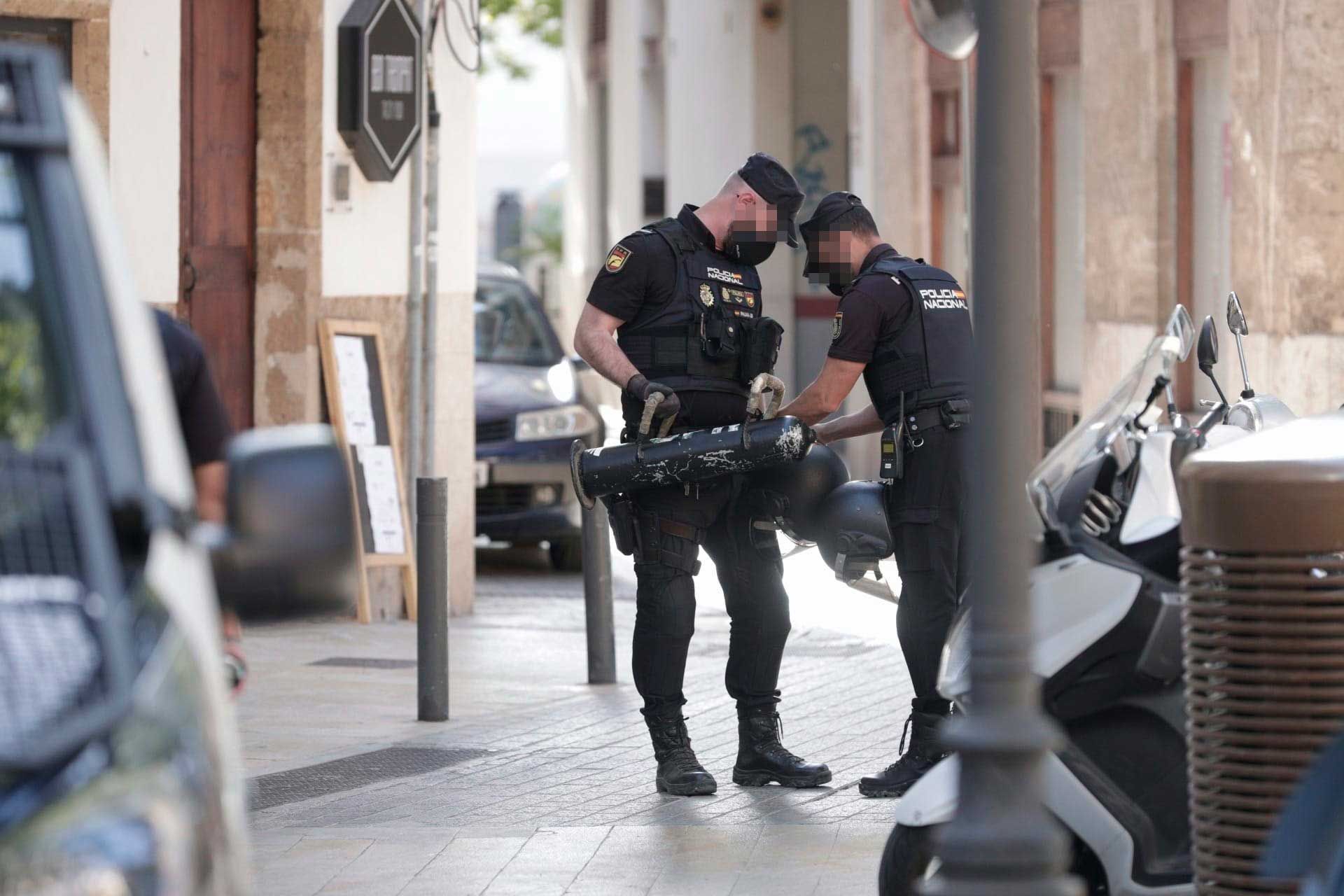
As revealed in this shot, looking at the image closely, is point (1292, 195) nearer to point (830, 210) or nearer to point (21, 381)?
point (830, 210)

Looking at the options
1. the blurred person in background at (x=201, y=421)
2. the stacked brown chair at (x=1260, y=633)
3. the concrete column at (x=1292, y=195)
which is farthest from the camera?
the concrete column at (x=1292, y=195)

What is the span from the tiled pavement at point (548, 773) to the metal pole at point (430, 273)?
1.09m

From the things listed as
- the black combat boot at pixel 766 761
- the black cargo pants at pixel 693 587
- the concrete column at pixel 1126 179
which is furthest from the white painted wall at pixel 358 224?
the concrete column at pixel 1126 179

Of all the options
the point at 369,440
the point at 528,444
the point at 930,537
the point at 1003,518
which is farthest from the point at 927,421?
the point at 528,444

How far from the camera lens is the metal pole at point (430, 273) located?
12.4 metres

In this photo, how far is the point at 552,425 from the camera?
47.3 feet

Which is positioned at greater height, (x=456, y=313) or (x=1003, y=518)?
(x=456, y=313)

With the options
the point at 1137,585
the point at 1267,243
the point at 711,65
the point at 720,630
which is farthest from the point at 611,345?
the point at 711,65

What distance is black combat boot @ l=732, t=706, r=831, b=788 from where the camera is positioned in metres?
7.50

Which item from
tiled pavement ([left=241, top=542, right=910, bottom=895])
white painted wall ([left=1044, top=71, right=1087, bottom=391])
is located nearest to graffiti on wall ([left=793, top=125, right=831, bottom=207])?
white painted wall ([left=1044, top=71, right=1087, bottom=391])

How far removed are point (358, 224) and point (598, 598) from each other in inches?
121

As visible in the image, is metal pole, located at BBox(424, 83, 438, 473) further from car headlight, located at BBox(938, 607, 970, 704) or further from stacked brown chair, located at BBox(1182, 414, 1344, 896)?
stacked brown chair, located at BBox(1182, 414, 1344, 896)

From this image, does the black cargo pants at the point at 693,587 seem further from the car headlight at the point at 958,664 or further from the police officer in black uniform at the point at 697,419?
the car headlight at the point at 958,664

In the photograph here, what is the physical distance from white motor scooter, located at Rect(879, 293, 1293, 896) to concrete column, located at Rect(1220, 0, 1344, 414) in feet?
25.7
